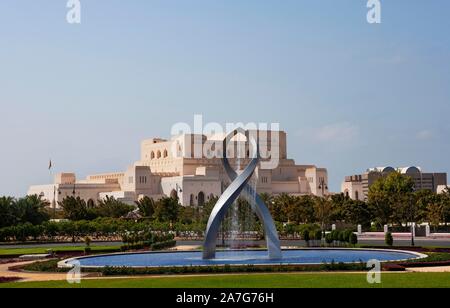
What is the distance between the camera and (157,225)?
195ft

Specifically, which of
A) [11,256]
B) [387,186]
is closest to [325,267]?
[11,256]

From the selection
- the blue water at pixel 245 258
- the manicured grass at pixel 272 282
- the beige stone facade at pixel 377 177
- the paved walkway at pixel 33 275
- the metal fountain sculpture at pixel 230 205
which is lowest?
the paved walkway at pixel 33 275

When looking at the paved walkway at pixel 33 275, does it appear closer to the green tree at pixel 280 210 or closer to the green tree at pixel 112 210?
the green tree at pixel 280 210

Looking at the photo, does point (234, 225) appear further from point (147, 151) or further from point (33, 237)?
Result: point (147, 151)

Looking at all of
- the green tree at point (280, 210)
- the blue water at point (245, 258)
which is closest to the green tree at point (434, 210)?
the green tree at point (280, 210)

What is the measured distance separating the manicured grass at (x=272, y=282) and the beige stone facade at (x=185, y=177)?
78.1m

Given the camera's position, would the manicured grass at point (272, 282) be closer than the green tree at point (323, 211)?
Yes

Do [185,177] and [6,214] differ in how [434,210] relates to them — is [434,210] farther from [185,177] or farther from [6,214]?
[185,177]

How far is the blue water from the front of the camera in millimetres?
28634

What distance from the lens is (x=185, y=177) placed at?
10575 centimetres

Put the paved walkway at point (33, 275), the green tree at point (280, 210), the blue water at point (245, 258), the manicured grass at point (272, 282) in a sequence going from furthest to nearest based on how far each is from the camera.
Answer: the green tree at point (280, 210)
the blue water at point (245, 258)
the paved walkway at point (33, 275)
the manicured grass at point (272, 282)

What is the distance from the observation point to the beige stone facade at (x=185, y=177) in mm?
106856

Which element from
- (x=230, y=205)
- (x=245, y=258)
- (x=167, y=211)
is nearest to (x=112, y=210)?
(x=167, y=211)
